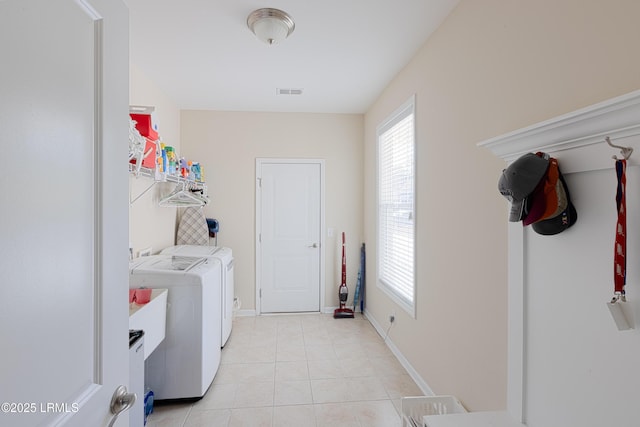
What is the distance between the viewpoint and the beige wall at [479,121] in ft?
3.53

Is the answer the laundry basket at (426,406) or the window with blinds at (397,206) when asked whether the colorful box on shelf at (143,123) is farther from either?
the laundry basket at (426,406)

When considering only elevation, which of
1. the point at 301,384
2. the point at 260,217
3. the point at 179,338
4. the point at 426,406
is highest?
the point at 260,217

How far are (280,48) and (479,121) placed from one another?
1534 millimetres

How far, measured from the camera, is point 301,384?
2465 millimetres

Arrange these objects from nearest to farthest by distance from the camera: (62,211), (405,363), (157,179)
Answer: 1. (62,211)
2. (157,179)
3. (405,363)

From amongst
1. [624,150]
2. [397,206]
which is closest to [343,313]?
[397,206]

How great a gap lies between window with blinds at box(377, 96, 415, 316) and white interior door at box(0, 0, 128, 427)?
7.09ft

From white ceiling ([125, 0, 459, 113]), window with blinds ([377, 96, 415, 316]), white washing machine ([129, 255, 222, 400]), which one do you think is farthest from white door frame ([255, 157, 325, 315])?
white washing machine ([129, 255, 222, 400])

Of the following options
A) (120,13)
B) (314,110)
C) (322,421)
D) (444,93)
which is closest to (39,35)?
(120,13)

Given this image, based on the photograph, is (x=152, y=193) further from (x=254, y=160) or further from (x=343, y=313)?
(x=343, y=313)

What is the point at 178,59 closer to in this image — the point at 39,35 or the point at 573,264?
the point at 39,35

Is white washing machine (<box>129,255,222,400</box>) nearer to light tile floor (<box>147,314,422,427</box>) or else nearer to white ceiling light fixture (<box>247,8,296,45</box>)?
light tile floor (<box>147,314,422,427</box>)

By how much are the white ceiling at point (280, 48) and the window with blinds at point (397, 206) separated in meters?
0.46

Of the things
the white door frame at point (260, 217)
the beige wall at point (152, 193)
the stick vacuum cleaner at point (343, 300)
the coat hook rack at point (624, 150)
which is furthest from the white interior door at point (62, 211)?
the stick vacuum cleaner at point (343, 300)
